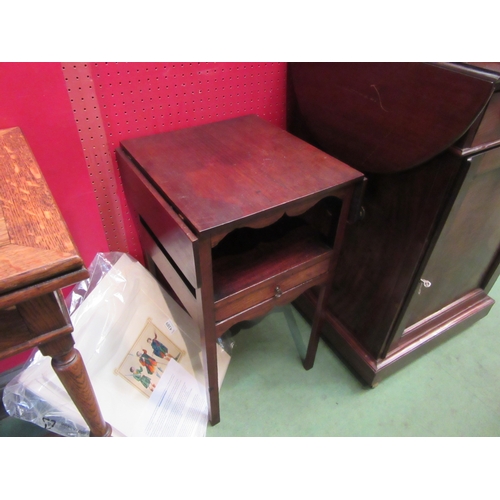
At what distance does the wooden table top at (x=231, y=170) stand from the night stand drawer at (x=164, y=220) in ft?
0.06

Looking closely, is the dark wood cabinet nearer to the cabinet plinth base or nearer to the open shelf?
the cabinet plinth base

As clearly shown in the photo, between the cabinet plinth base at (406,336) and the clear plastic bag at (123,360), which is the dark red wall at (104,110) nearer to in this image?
the clear plastic bag at (123,360)

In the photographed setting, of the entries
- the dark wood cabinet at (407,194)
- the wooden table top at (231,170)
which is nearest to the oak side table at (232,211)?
the wooden table top at (231,170)

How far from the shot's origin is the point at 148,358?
3.52 ft

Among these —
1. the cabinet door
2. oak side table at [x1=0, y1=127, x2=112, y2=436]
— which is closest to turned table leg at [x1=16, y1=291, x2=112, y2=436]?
oak side table at [x1=0, y1=127, x2=112, y2=436]

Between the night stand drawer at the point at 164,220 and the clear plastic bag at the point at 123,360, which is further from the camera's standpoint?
the clear plastic bag at the point at 123,360

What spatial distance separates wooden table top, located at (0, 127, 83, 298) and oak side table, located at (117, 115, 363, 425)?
0.21 metres

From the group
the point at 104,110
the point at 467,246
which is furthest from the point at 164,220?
the point at 467,246

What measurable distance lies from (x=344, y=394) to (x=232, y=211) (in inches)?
32.5

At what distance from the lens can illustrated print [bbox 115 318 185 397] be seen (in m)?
1.03

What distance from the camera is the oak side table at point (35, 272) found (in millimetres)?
470

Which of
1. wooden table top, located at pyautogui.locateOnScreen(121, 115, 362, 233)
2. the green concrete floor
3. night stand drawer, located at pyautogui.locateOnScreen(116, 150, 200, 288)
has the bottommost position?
the green concrete floor

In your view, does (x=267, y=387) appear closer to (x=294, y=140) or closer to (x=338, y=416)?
(x=338, y=416)

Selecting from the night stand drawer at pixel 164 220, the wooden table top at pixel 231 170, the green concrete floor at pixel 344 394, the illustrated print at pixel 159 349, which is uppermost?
the wooden table top at pixel 231 170
